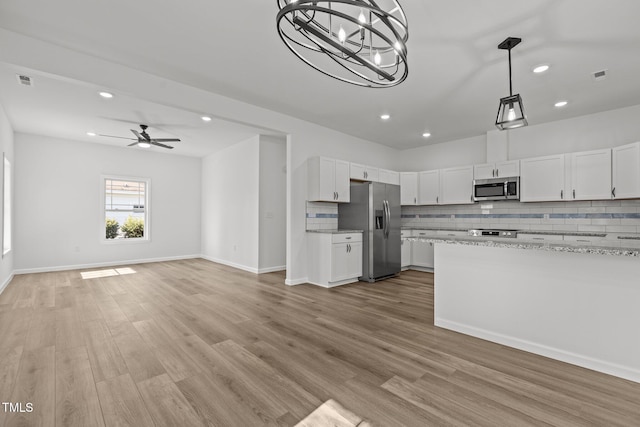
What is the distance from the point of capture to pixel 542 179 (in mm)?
5012

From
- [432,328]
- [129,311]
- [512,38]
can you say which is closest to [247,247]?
[129,311]

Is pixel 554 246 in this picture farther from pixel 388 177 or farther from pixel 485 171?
pixel 388 177

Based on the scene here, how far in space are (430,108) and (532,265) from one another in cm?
285

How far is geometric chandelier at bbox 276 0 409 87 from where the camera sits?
4.64 feet

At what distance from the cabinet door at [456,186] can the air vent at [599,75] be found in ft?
7.99

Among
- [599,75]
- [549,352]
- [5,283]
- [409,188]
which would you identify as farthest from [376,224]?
[5,283]

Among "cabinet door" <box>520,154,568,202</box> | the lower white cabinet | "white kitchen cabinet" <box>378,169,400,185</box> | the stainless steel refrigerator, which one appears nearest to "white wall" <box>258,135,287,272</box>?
the lower white cabinet

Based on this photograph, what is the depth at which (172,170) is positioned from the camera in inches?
310

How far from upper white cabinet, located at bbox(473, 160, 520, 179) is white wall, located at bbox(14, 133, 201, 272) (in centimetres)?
705

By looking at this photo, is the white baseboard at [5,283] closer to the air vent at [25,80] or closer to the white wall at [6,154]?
the white wall at [6,154]

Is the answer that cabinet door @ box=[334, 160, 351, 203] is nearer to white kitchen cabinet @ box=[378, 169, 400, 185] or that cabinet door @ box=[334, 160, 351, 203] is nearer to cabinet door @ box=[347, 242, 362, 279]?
cabinet door @ box=[347, 242, 362, 279]

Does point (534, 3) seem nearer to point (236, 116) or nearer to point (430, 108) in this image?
point (430, 108)

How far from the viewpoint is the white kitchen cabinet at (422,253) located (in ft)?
20.7

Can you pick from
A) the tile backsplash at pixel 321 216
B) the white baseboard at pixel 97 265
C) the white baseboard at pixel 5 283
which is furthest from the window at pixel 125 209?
the tile backsplash at pixel 321 216
